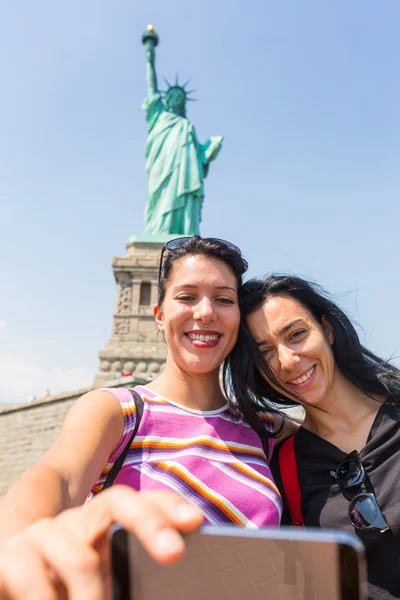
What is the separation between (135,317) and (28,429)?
606cm

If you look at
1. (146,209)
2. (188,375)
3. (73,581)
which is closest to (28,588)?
(73,581)

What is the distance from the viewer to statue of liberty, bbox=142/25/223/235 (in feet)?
51.9

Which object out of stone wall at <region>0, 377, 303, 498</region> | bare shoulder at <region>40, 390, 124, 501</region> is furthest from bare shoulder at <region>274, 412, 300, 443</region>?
stone wall at <region>0, 377, 303, 498</region>

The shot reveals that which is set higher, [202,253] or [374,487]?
[202,253]

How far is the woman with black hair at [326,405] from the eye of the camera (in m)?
1.66

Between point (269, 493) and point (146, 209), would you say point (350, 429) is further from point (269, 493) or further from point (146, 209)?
point (146, 209)

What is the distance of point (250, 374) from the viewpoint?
81.6 inches

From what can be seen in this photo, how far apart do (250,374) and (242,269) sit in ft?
1.56

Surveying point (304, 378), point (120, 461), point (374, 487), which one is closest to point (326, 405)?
point (304, 378)

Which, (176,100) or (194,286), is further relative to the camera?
(176,100)

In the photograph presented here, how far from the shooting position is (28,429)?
31.2 feet

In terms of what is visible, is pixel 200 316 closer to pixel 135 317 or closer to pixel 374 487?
pixel 374 487

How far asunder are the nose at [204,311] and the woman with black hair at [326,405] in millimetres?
311

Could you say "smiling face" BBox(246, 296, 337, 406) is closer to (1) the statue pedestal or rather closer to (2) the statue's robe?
(1) the statue pedestal
